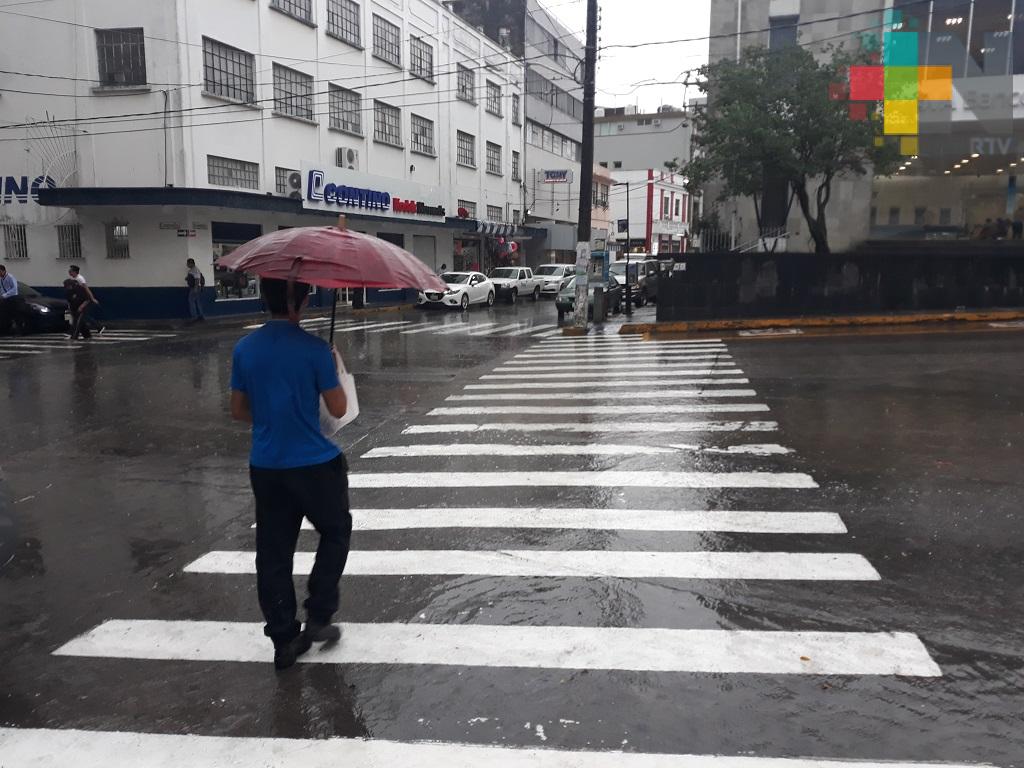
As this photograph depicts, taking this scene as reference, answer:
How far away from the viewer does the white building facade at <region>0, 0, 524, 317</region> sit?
24938mm

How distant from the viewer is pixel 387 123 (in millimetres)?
36406

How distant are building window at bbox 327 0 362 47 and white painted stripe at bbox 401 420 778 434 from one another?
26.3m

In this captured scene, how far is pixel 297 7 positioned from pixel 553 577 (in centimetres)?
2975

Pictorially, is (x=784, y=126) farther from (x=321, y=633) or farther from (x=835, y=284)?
(x=321, y=633)

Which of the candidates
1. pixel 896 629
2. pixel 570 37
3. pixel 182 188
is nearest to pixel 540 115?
pixel 570 37

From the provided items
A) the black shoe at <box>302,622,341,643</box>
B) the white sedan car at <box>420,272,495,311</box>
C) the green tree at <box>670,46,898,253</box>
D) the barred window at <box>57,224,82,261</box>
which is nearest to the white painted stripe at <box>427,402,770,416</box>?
the black shoe at <box>302,622,341,643</box>

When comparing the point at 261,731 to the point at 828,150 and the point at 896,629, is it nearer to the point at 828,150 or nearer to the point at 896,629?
the point at 896,629

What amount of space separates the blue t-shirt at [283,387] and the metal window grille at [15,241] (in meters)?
27.0

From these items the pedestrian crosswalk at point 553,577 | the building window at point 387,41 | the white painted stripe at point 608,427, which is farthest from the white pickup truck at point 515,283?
the pedestrian crosswalk at point 553,577

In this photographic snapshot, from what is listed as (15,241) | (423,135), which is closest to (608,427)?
(15,241)

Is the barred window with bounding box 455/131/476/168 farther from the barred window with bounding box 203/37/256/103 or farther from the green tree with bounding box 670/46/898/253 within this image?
the green tree with bounding box 670/46/898/253

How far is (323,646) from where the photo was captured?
14.5 ft

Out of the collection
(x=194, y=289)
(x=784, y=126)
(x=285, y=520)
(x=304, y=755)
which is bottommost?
(x=304, y=755)

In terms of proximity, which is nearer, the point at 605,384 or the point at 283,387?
the point at 283,387
